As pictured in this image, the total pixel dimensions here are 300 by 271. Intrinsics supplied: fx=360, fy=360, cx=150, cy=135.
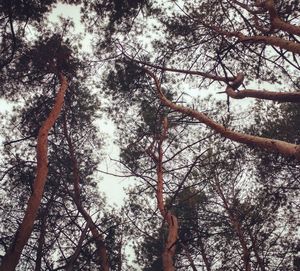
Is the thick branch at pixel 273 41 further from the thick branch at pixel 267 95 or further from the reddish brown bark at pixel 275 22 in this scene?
the thick branch at pixel 267 95

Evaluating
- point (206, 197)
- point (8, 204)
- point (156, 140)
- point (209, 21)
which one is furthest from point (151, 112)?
point (8, 204)

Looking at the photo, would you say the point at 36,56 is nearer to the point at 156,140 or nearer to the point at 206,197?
the point at 156,140

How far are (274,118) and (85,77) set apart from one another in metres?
5.71

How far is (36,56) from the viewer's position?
8383 mm

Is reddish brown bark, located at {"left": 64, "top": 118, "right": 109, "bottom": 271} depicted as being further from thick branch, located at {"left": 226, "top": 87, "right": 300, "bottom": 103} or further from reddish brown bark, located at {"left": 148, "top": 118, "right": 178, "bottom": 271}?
thick branch, located at {"left": 226, "top": 87, "right": 300, "bottom": 103}

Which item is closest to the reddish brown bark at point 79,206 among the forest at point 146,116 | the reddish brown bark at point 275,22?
the forest at point 146,116

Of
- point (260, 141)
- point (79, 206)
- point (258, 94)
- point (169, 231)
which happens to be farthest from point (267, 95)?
point (79, 206)

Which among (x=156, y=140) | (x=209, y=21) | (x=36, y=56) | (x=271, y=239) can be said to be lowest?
(x=271, y=239)

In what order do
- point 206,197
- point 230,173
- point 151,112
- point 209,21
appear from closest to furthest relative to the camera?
point 209,21, point 151,112, point 230,173, point 206,197

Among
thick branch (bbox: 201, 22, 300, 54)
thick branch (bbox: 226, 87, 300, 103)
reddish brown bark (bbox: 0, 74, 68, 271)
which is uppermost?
thick branch (bbox: 201, 22, 300, 54)

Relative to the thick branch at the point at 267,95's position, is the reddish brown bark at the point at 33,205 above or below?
below

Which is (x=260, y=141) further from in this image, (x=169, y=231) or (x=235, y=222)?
(x=235, y=222)

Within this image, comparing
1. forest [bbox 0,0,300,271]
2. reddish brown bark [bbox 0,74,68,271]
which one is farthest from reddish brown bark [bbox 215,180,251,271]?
reddish brown bark [bbox 0,74,68,271]

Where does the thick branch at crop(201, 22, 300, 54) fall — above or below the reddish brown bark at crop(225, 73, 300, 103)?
above
